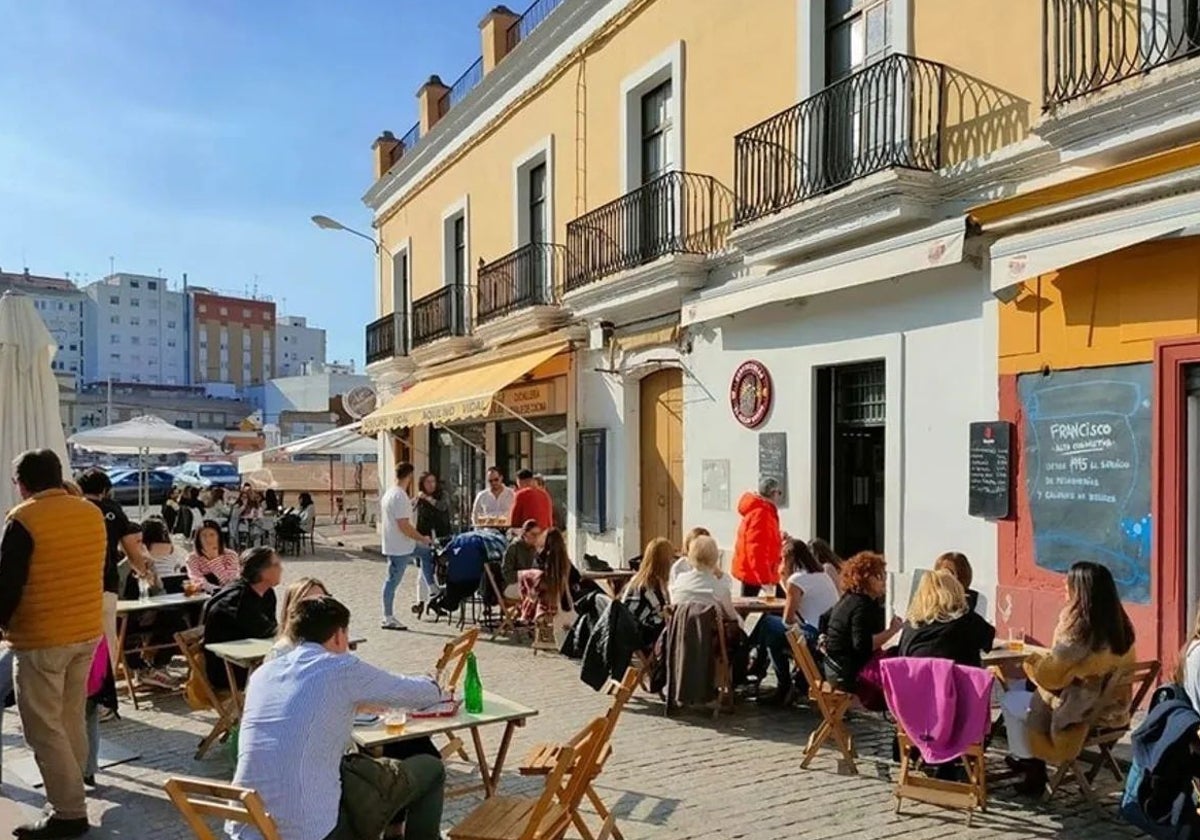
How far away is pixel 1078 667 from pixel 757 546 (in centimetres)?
457

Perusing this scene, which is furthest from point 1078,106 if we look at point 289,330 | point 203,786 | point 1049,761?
point 289,330

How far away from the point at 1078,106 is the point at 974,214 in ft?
3.46

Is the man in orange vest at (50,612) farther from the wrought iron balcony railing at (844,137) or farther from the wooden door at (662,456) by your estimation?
the wooden door at (662,456)

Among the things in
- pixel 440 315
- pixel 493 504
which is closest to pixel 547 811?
pixel 493 504

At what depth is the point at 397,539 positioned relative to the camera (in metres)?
11.0

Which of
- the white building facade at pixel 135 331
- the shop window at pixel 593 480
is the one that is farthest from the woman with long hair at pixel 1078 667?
the white building facade at pixel 135 331

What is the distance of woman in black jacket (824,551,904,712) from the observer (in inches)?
234

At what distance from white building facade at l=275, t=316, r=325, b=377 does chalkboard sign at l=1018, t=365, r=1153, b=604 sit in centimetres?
11824

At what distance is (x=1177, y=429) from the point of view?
265 inches

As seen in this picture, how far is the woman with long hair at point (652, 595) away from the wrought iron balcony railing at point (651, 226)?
520cm

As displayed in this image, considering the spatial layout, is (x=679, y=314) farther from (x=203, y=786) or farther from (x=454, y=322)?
(x=203, y=786)

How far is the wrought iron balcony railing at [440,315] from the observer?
62.2ft

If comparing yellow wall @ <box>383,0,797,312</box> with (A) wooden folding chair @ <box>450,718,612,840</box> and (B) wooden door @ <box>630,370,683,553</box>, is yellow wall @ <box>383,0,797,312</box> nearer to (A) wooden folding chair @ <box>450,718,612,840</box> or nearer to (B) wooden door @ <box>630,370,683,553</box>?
(B) wooden door @ <box>630,370,683,553</box>

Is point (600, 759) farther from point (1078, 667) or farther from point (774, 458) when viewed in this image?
point (774, 458)
